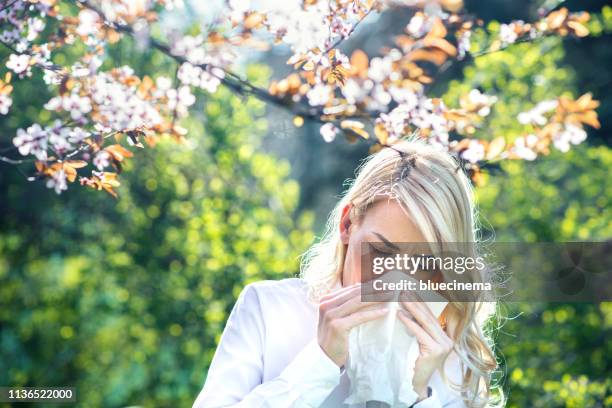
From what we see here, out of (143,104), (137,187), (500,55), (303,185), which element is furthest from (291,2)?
(303,185)

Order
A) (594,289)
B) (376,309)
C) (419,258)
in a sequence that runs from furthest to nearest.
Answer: (594,289), (419,258), (376,309)

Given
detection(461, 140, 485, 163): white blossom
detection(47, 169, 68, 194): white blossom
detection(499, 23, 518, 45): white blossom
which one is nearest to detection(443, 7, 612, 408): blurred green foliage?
detection(499, 23, 518, 45): white blossom

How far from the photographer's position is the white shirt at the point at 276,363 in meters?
1.52

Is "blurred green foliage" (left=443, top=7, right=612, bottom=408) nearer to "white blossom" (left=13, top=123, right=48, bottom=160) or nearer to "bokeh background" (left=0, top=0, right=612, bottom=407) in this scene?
"bokeh background" (left=0, top=0, right=612, bottom=407)

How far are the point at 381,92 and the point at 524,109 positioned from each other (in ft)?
9.97

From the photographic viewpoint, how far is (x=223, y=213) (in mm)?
5219

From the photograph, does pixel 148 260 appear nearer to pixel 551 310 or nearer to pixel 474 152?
pixel 551 310

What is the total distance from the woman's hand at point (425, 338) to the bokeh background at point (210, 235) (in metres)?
2.14

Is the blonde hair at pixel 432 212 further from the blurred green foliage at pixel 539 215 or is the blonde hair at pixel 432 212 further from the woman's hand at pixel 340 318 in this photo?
the blurred green foliage at pixel 539 215

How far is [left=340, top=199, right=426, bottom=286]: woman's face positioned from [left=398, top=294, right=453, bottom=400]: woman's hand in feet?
0.41

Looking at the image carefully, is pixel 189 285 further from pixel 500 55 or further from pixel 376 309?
pixel 376 309

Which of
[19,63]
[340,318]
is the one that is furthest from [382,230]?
[19,63]

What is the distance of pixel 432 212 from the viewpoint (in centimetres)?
170

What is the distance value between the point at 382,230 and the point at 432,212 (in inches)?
4.5
